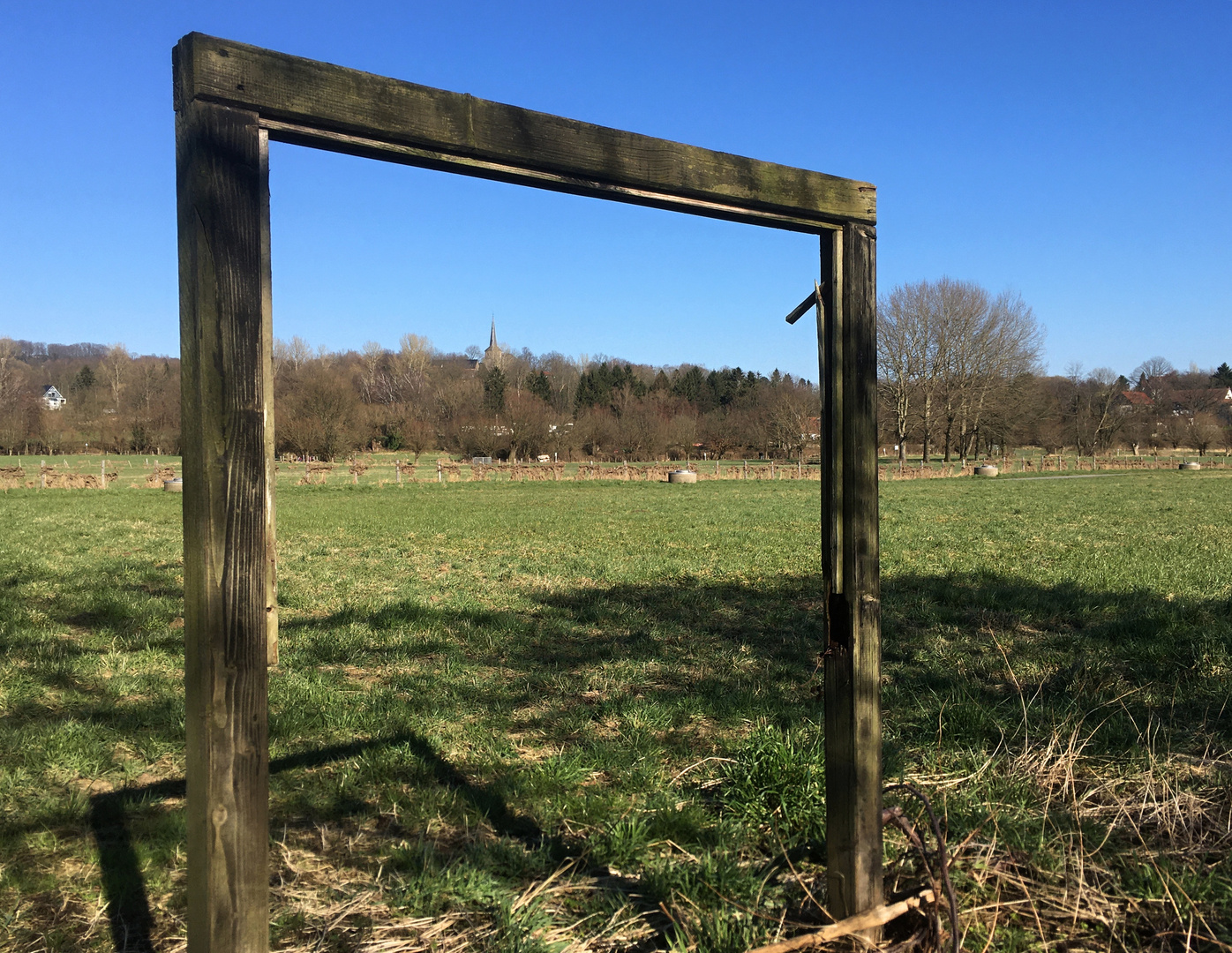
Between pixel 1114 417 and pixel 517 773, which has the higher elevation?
pixel 1114 417

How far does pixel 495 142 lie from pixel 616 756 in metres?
2.92

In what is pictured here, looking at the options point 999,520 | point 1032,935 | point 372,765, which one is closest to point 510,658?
point 372,765

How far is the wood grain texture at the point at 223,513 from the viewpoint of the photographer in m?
1.74

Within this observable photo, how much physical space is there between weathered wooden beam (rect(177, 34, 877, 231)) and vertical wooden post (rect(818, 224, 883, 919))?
9.2 inches

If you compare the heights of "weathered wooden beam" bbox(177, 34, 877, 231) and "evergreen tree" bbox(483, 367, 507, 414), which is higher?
"evergreen tree" bbox(483, 367, 507, 414)

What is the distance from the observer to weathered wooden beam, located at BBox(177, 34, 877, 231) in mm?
1770

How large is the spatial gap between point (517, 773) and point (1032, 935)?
2153mm

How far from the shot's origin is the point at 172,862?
9.74ft

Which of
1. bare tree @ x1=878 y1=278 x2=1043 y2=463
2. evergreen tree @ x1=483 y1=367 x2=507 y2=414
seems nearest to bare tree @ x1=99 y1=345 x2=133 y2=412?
evergreen tree @ x1=483 y1=367 x2=507 y2=414

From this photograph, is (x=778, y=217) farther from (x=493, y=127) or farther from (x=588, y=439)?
(x=588, y=439)

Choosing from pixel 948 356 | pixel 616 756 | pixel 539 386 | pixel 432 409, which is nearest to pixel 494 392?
pixel 432 409

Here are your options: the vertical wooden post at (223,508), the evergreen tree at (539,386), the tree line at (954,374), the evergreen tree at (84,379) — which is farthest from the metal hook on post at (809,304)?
the evergreen tree at (84,379)

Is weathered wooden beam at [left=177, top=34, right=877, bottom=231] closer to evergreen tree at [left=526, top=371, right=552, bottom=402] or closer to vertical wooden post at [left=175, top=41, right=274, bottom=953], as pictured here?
vertical wooden post at [left=175, top=41, right=274, bottom=953]

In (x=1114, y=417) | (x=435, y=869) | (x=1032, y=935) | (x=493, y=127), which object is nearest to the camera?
(x=493, y=127)
